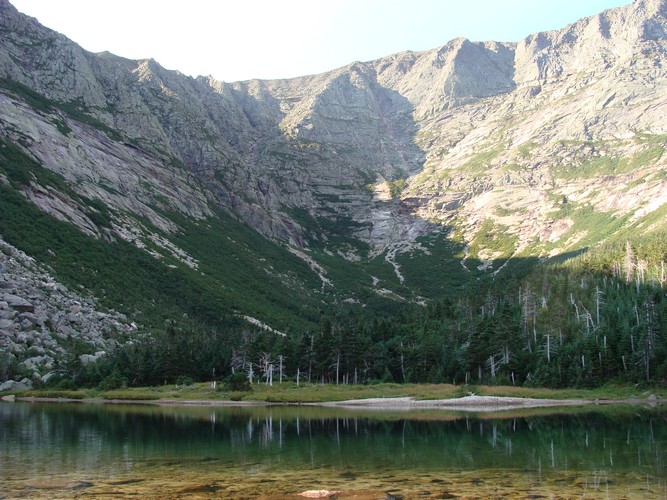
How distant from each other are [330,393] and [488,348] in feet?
97.0

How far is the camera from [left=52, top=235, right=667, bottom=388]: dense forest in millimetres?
83500

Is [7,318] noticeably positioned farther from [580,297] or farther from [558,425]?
[580,297]

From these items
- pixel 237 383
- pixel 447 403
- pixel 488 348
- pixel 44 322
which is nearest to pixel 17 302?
pixel 44 322

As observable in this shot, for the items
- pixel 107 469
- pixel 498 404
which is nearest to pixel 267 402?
pixel 498 404

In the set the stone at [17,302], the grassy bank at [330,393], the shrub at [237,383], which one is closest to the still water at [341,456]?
the grassy bank at [330,393]

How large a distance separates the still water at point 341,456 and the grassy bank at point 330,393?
62.8 feet

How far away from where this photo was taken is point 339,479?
2562 cm

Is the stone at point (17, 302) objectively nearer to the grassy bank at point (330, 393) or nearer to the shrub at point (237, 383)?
the grassy bank at point (330, 393)

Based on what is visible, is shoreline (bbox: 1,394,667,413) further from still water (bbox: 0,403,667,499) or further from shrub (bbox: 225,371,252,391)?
still water (bbox: 0,403,667,499)

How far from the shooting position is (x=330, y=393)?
82625 mm

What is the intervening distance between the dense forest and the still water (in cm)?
2975

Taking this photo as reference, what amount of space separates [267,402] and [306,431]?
34694 millimetres

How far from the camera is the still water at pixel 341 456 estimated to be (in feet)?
76.6

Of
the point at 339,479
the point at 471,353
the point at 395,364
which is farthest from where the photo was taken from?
the point at 395,364
